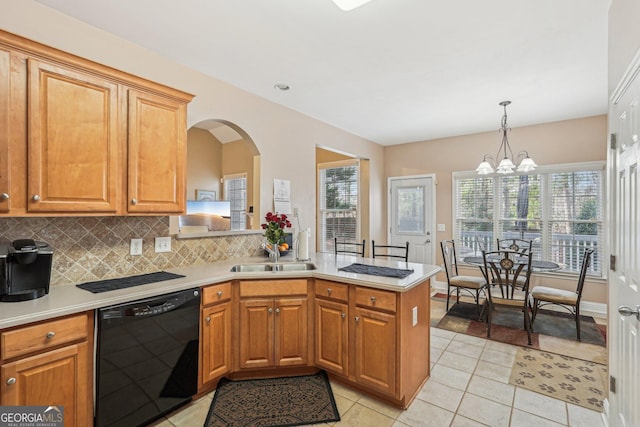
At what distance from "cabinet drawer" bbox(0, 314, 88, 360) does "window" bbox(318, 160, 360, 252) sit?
179 inches

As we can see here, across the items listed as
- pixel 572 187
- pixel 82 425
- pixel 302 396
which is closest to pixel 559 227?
pixel 572 187

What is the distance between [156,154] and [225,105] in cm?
110

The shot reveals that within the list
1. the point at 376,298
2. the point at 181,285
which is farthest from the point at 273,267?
the point at 376,298

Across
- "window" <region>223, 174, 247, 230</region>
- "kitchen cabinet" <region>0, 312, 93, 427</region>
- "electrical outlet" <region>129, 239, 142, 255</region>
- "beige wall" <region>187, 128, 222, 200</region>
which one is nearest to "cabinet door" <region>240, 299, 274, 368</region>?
"electrical outlet" <region>129, 239, 142, 255</region>

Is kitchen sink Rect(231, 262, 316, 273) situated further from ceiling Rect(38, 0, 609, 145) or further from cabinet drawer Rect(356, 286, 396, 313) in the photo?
ceiling Rect(38, 0, 609, 145)

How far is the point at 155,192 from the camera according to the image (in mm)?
2260

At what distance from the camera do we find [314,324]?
8.46ft

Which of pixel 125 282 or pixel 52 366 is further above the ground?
pixel 125 282

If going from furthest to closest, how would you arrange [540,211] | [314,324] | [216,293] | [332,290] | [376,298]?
1. [540,211]
2. [314,324]
3. [332,290]
4. [216,293]
5. [376,298]

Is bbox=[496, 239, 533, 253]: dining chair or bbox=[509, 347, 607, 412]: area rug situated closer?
bbox=[509, 347, 607, 412]: area rug

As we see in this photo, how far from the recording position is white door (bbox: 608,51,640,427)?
4.86 feet

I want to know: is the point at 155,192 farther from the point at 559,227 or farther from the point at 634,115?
the point at 559,227

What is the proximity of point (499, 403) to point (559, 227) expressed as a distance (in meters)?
3.30

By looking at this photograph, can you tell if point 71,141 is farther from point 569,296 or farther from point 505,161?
point 569,296
